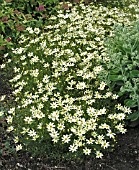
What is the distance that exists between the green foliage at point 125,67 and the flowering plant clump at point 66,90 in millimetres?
124

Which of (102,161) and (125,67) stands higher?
(125,67)

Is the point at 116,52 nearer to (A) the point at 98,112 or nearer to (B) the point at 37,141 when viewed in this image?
(A) the point at 98,112

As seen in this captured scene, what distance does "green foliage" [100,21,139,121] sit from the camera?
4.16m

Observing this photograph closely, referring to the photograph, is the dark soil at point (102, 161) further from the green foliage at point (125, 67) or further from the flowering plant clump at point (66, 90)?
the green foliage at point (125, 67)

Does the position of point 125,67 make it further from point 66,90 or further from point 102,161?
point 102,161

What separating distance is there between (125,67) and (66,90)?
770 mm

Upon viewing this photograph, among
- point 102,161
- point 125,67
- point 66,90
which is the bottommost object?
point 102,161

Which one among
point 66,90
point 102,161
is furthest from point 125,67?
point 102,161

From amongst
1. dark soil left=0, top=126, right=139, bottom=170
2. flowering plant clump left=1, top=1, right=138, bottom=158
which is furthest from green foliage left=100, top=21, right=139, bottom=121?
dark soil left=0, top=126, right=139, bottom=170

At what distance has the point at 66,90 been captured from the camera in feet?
15.2

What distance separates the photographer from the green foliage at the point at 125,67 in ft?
13.6

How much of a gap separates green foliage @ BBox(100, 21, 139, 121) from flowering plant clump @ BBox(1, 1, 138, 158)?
124mm

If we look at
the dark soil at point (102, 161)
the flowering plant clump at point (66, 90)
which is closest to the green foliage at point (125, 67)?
the flowering plant clump at point (66, 90)

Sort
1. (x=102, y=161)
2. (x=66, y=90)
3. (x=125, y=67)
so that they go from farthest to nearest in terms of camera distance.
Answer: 1. (x=66, y=90)
2. (x=125, y=67)
3. (x=102, y=161)
